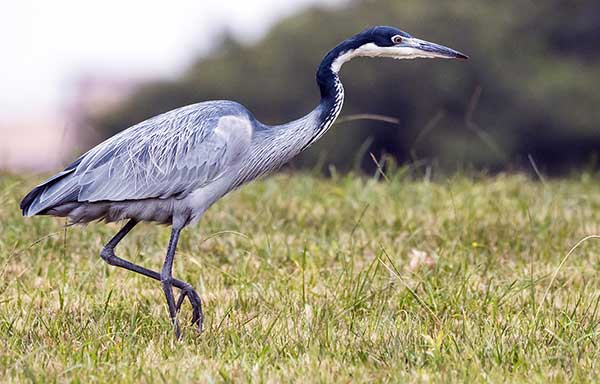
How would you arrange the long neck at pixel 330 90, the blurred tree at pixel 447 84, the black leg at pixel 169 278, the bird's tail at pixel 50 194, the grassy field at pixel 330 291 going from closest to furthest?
the grassy field at pixel 330 291, the black leg at pixel 169 278, the bird's tail at pixel 50 194, the long neck at pixel 330 90, the blurred tree at pixel 447 84

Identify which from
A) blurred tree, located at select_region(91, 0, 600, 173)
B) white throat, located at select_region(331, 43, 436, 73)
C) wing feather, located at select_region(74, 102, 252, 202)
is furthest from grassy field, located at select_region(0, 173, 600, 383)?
blurred tree, located at select_region(91, 0, 600, 173)

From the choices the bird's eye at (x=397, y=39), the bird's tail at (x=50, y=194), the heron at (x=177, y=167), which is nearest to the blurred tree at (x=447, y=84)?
the bird's eye at (x=397, y=39)

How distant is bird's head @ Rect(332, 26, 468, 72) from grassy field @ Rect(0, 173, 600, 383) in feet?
3.43

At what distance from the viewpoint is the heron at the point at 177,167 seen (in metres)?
5.04

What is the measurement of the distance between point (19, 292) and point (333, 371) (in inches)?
72.6

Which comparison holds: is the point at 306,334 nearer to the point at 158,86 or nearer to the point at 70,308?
the point at 70,308

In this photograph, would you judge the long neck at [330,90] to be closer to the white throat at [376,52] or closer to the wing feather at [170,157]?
the white throat at [376,52]

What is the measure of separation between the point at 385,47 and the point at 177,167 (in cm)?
122

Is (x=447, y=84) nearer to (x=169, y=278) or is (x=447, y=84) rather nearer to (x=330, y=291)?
(x=330, y=291)

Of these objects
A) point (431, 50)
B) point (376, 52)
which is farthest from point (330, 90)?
point (431, 50)

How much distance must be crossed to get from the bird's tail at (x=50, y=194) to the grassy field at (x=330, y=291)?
164 mm

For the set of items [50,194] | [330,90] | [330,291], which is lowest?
[330,291]

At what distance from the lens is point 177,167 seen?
5090 mm

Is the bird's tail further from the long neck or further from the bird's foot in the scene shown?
the long neck
